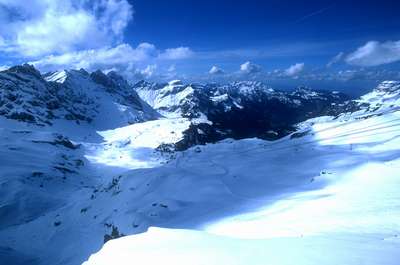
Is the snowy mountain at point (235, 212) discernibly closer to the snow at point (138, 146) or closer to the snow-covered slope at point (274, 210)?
the snow-covered slope at point (274, 210)

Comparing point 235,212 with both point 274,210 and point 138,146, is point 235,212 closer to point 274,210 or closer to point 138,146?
point 274,210

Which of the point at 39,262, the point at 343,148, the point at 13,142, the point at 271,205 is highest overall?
the point at 13,142

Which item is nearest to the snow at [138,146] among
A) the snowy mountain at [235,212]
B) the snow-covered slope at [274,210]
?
the snowy mountain at [235,212]

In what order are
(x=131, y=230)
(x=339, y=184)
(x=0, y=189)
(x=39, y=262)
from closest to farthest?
(x=339, y=184) < (x=131, y=230) < (x=39, y=262) < (x=0, y=189)

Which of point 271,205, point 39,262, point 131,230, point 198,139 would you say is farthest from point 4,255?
point 198,139

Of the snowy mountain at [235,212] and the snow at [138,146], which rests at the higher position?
the snow at [138,146]

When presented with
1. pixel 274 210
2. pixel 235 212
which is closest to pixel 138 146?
pixel 235 212

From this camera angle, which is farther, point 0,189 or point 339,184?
point 0,189

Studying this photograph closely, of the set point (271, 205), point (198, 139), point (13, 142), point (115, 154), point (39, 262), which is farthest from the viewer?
point (198, 139)

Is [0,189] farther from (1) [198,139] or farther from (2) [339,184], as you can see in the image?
(1) [198,139]
